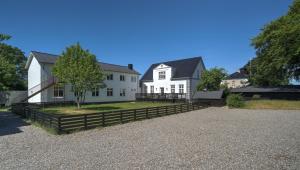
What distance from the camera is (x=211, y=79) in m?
33.8

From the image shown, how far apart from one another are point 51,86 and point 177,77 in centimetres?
2173

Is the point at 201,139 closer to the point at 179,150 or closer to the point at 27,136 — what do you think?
the point at 179,150

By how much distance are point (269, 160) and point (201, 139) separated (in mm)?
3184

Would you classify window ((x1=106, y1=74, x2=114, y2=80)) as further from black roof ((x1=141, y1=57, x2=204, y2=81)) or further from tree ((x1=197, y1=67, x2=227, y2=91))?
tree ((x1=197, y1=67, x2=227, y2=91))

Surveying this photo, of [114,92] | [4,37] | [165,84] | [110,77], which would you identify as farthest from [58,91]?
[165,84]

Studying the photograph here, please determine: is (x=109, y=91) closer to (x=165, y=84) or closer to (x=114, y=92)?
(x=114, y=92)

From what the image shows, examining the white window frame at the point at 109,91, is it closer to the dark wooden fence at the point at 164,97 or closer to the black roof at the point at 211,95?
the dark wooden fence at the point at 164,97

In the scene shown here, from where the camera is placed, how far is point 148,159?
6.43 metres

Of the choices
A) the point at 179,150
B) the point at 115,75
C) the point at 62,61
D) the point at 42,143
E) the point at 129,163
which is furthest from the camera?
the point at 115,75

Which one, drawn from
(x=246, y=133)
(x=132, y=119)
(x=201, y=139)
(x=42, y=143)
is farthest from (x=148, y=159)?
(x=132, y=119)

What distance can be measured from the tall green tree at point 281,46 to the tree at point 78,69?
24.3 metres

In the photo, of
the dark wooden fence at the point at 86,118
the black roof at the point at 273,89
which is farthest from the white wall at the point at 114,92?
the black roof at the point at 273,89

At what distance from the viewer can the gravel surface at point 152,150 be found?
5.99 meters

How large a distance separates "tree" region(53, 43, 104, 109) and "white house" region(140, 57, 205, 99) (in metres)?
18.2
